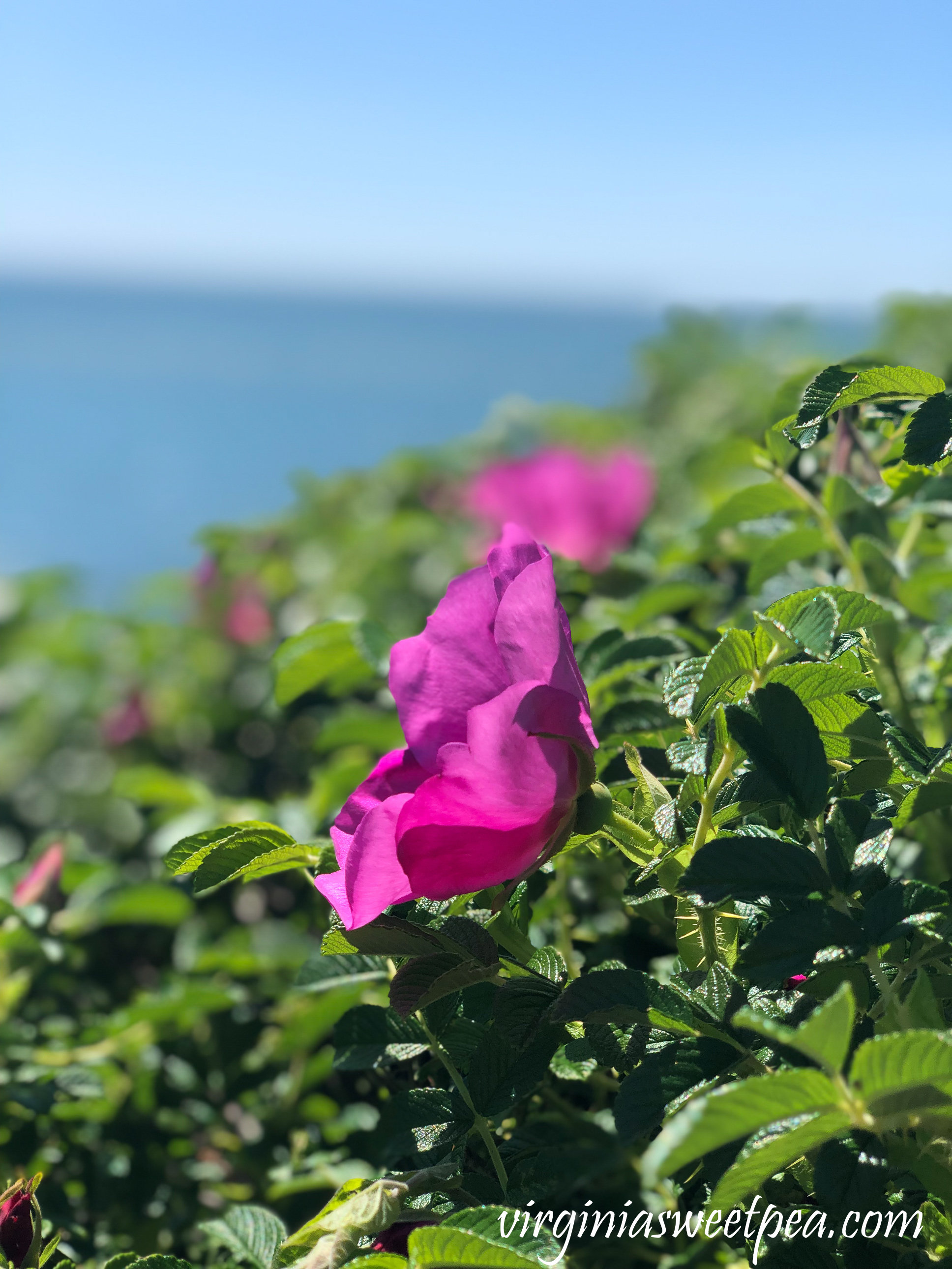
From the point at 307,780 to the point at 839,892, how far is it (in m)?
1.17

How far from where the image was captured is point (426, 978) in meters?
0.51

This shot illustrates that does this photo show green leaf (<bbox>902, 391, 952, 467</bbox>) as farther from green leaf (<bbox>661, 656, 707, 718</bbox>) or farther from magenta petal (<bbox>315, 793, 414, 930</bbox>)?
magenta petal (<bbox>315, 793, 414, 930</bbox>)

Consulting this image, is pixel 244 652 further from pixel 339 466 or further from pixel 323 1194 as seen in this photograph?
pixel 323 1194

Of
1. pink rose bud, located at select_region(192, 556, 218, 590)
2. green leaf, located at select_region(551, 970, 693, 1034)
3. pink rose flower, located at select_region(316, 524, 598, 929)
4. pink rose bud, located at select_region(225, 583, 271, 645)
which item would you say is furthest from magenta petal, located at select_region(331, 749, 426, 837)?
pink rose bud, located at select_region(192, 556, 218, 590)

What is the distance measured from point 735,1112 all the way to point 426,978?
0.60ft

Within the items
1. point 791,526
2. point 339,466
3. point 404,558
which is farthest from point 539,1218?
point 339,466

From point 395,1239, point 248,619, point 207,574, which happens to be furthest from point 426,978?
point 207,574

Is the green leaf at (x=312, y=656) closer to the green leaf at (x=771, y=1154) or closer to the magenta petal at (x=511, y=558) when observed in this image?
the magenta petal at (x=511, y=558)

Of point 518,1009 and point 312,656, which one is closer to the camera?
point 518,1009

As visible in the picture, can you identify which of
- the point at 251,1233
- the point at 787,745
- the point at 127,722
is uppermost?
the point at 787,745

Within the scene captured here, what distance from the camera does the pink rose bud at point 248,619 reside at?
1.76 m

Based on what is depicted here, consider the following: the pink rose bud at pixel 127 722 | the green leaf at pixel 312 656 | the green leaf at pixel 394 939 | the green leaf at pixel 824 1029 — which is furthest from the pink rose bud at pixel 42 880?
the pink rose bud at pixel 127 722

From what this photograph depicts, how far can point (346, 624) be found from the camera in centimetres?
87

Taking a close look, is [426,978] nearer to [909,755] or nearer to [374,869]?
[374,869]
